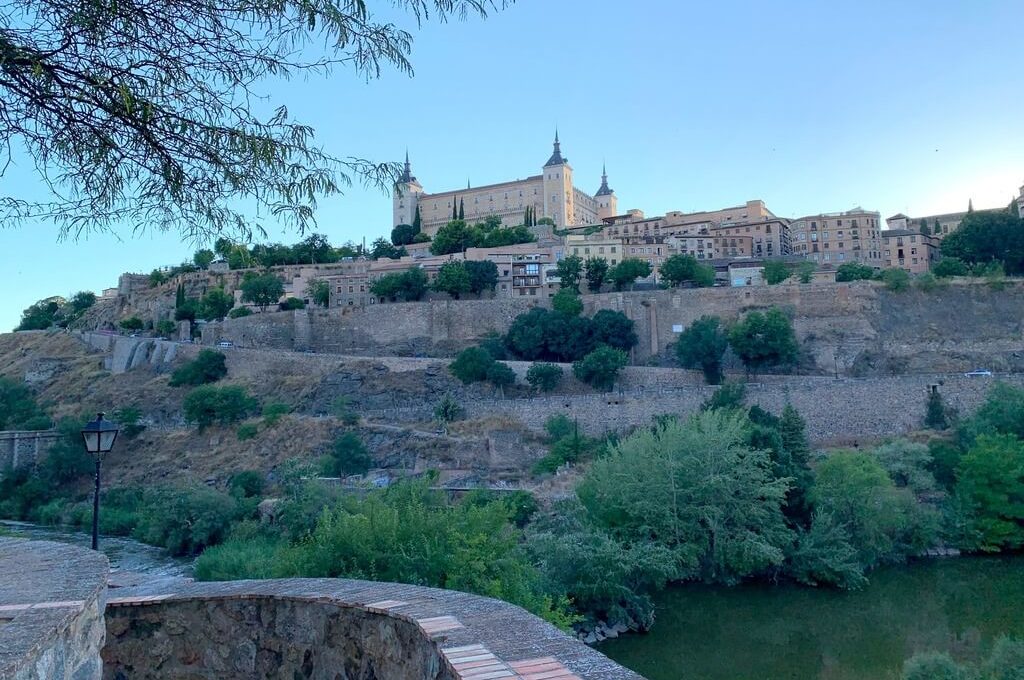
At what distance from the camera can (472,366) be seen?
36719 mm

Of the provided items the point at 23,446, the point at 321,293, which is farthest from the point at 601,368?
the point at 23,446

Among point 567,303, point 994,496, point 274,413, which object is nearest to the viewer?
point 994,496

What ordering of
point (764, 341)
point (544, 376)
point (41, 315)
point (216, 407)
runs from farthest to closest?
point (41, 315), point (764, 341), point (216, 407), point (544, 376)

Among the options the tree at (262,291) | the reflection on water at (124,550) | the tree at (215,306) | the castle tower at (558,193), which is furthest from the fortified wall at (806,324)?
the castle tower at (558,193)

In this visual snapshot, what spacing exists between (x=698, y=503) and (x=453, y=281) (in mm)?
29407

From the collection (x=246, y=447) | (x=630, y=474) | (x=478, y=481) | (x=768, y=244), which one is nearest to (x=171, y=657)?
(x=630, y=474)

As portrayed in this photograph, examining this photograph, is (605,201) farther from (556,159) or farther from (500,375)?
(500,375)

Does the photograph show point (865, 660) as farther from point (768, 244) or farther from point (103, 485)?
point (768, 244)

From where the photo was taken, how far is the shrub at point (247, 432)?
34.4 meters

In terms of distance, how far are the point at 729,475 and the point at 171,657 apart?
1635 centimetres

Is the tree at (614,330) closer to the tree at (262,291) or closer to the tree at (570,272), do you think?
the tree at (570,272)

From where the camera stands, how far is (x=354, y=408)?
36219 mm

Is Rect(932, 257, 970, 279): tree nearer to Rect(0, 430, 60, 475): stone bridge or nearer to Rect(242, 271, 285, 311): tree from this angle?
Rect(242, 271, 285, 311): tree

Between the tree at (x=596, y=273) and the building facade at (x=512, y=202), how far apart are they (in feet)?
83.1
